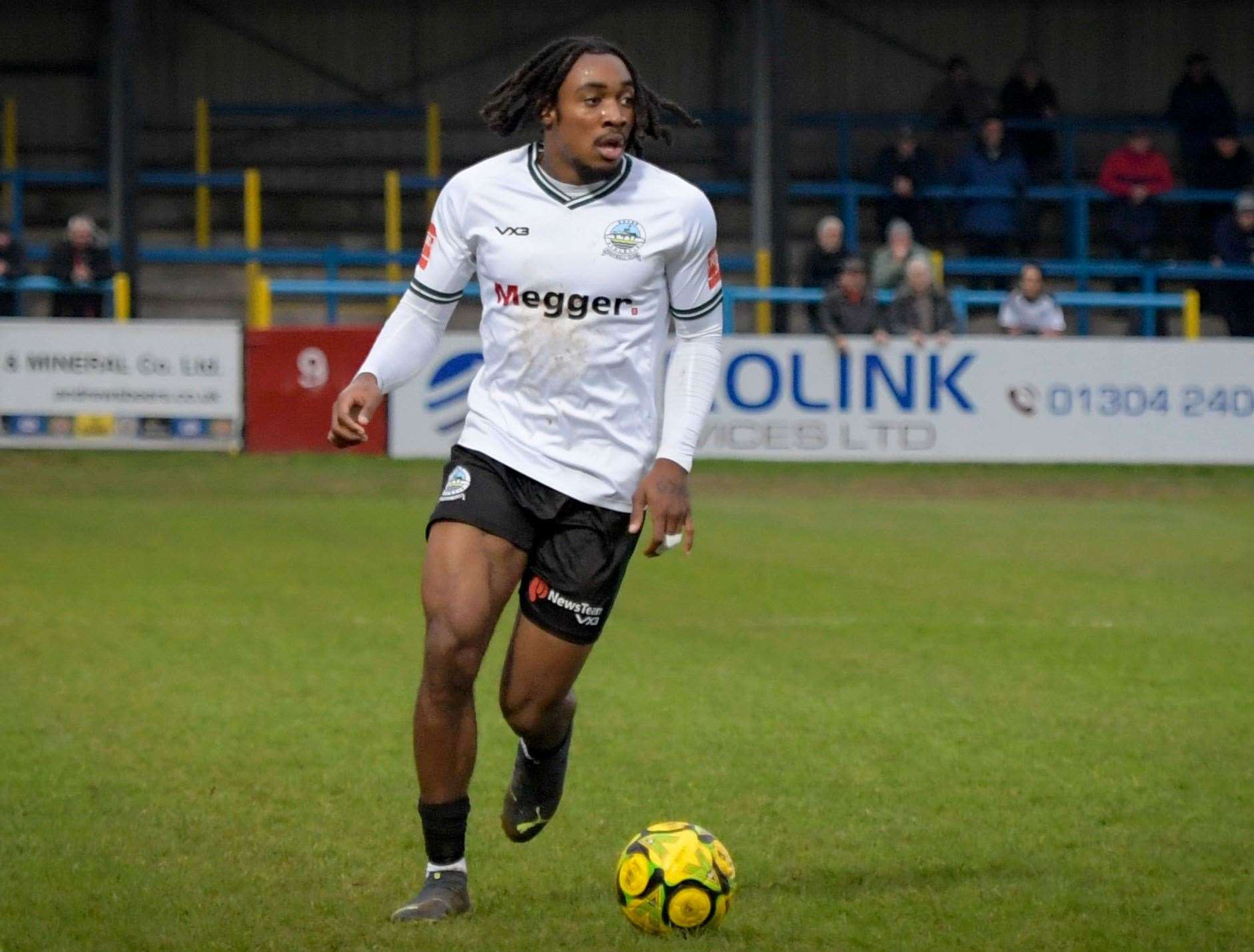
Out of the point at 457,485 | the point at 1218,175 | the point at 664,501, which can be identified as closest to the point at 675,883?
the point at 664,501

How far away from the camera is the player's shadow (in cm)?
542

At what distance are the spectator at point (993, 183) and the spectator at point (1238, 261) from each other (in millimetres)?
2361

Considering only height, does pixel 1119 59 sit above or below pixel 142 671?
above

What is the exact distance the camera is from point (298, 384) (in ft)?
59.1

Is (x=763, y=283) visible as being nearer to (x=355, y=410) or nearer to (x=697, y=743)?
(x=697, y=743)

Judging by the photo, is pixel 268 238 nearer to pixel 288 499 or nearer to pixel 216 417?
pixel 216 417

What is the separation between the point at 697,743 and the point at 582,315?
2561 millimetres

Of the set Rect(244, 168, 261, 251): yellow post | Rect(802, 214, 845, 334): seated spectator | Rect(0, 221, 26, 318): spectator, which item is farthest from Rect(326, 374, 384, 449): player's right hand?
Rect(244, 168, 261, 251): yellow post

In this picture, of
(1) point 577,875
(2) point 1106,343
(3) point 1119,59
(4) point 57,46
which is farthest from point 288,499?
(3) point 1119,59

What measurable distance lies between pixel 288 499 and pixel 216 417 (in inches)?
86.6

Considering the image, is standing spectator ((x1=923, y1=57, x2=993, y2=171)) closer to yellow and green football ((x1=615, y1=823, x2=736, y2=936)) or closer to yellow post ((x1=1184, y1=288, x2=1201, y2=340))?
Result: yellow post ((x1=1184, y1=288, x2=1201, y2=340))

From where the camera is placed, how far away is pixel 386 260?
23.6m

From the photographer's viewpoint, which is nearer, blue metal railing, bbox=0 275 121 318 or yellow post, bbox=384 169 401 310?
blue metal railing, bbox=0 275 121 318

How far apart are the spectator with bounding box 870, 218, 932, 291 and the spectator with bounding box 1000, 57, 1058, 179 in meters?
6.63
